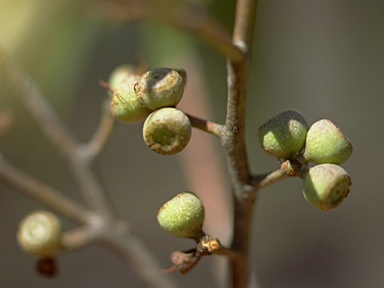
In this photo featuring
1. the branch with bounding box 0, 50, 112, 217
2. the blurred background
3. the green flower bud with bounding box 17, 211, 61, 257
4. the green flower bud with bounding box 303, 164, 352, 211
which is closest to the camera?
the green flower bud with bounding box 303, 164, 352, 211

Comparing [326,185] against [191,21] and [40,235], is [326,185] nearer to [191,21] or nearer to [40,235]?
[191,21]

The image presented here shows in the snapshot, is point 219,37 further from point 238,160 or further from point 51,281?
point 51,281

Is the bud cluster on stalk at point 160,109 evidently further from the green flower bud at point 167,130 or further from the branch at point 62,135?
the branch at point 62,135

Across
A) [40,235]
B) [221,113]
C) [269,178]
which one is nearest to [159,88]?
[269,178]

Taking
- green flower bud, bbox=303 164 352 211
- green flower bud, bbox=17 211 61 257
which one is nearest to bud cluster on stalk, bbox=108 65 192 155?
green flower bud, bbox=303 164 352 211

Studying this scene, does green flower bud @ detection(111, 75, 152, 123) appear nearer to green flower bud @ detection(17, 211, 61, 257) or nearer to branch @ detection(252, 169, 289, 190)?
branch @ detection(252, 169, 289, 190)

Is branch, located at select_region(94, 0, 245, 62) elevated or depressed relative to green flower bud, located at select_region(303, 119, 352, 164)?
elevated
